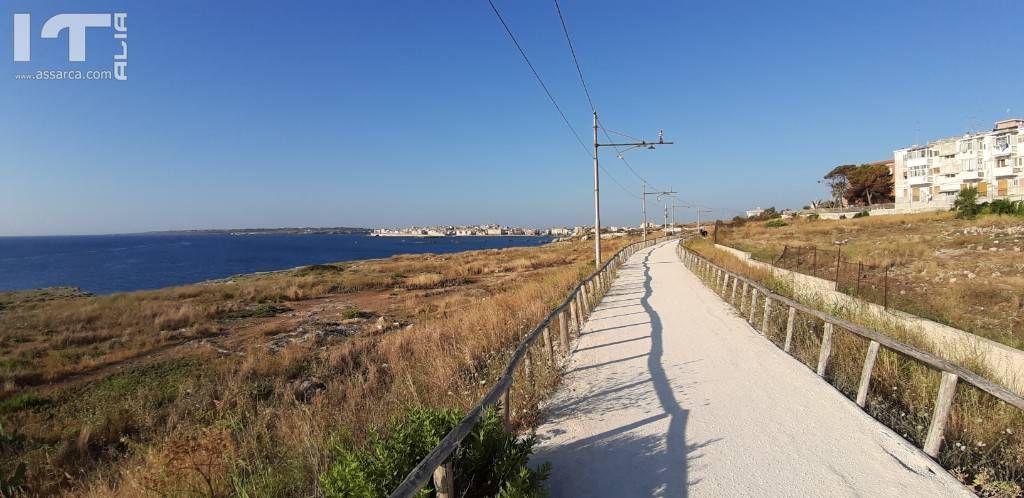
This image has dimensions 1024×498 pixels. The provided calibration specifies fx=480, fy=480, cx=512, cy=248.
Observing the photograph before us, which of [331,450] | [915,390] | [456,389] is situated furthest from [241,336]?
[915,390]

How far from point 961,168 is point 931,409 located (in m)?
89.6

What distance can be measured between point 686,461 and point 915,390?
3.89m

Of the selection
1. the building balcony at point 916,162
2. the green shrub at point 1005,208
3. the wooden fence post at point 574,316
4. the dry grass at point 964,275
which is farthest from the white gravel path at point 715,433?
the building balcony at point 916,162

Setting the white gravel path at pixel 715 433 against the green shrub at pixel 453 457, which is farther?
the white gravel path at pixel 715 433

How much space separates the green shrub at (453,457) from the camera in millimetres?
3107

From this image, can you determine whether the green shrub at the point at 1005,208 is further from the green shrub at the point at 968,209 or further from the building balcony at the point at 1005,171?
the building balcony at the point at 1005,171

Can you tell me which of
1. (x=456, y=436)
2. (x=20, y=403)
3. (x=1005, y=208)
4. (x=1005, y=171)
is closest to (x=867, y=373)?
(x=456, y=436)

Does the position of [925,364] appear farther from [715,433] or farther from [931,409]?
[715,433]

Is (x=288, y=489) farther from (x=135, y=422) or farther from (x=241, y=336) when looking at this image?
(x=241, y=336)

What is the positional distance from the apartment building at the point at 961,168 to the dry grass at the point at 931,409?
68.8m

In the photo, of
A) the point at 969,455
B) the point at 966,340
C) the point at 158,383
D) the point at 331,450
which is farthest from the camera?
the point at 158,383

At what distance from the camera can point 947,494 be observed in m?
3.75

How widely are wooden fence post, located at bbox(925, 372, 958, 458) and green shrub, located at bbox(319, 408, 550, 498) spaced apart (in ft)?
11.8

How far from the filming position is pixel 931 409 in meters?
5.48
